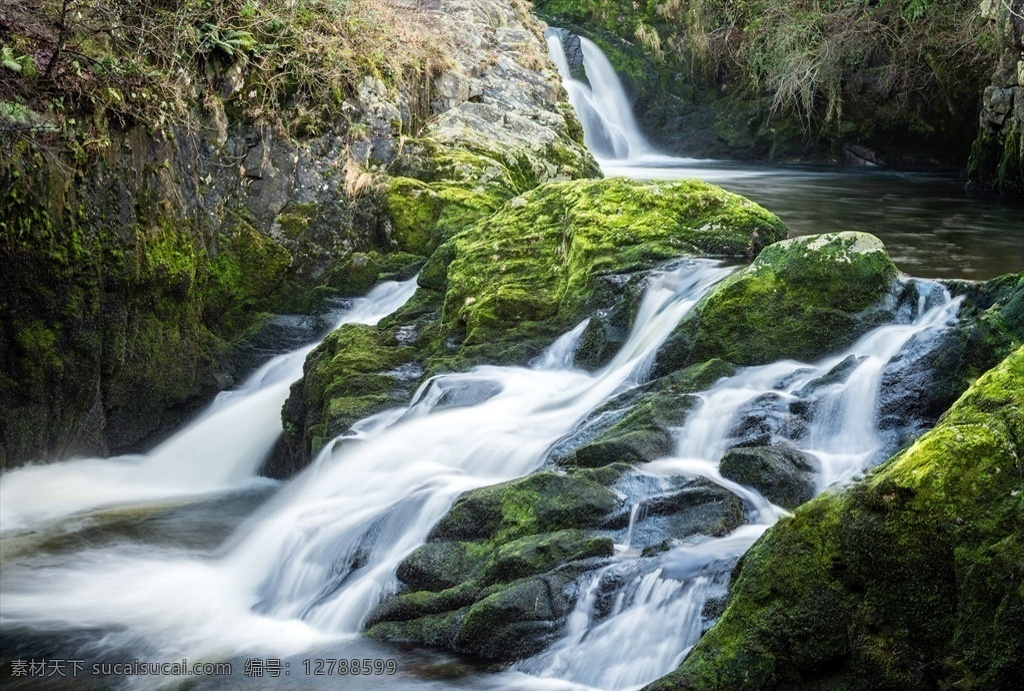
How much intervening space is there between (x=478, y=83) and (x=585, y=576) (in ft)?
28.0

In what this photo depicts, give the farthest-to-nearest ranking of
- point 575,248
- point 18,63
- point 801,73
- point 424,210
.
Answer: point 801,73
point 424,210
point 575,248
point 18,63

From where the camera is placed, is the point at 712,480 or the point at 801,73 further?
the point at 801,73

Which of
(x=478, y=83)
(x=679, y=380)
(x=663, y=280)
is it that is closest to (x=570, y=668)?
(x=679, y=380)

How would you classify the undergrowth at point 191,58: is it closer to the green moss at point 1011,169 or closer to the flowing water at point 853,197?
the flowing water at point 853,197

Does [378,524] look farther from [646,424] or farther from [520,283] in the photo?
[520,283]

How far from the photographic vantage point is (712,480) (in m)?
5.00

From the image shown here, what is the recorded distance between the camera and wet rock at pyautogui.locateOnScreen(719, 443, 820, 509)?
4.90 metres

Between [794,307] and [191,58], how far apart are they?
564 centimetres

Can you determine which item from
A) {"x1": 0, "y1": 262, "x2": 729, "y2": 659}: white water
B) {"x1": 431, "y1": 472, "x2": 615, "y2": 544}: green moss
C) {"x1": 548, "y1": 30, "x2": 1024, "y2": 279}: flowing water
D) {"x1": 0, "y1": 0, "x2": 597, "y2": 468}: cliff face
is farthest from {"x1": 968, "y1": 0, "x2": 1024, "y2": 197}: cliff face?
Result: {"x1": 431, "y1": 472, "x2": 615, "y2": 544}: green moss

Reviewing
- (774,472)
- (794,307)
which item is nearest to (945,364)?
(794,307)

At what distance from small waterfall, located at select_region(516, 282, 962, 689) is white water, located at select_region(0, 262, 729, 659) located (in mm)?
943

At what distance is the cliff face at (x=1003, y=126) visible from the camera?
13367 millimetres

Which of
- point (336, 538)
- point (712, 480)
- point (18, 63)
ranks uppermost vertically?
point (18, 63)

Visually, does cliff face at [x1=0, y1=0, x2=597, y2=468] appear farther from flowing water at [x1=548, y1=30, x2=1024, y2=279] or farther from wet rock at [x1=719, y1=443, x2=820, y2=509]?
wet rock at [x1=719, y1=443, x2=820, y2=509]
